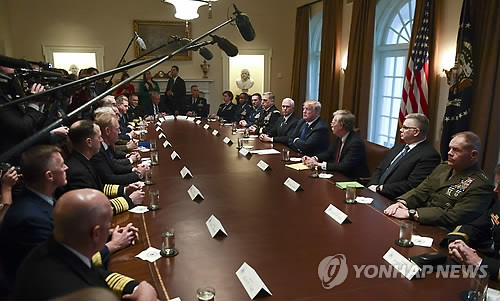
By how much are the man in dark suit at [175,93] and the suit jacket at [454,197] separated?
6887 millimetres

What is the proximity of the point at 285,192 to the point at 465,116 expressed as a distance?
288 centimetres

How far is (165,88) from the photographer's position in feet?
30.3

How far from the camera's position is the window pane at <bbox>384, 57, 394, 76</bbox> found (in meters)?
6.46

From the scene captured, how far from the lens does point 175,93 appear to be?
8.88m

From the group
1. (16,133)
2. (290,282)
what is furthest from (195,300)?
(16,133)

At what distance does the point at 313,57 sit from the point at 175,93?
330 centimetres

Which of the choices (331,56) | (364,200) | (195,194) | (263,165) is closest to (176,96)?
(331,56)

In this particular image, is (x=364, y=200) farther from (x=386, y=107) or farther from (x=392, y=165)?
(x=386, y=107)

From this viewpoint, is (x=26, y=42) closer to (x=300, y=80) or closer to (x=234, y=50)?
(x=300, y=80)

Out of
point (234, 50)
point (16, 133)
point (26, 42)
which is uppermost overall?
point (26, 42)

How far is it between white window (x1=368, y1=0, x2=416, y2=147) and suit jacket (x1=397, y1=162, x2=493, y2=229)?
13.0 feet

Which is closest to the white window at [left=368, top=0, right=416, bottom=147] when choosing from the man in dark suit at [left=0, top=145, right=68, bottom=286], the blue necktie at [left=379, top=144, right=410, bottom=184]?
the blue necktie at [left=379, top=144, right=410, bottom=184]

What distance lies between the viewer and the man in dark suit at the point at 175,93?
8867 mm

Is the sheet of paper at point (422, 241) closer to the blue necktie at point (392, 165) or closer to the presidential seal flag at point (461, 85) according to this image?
the blue necktie at point (392, 165)
